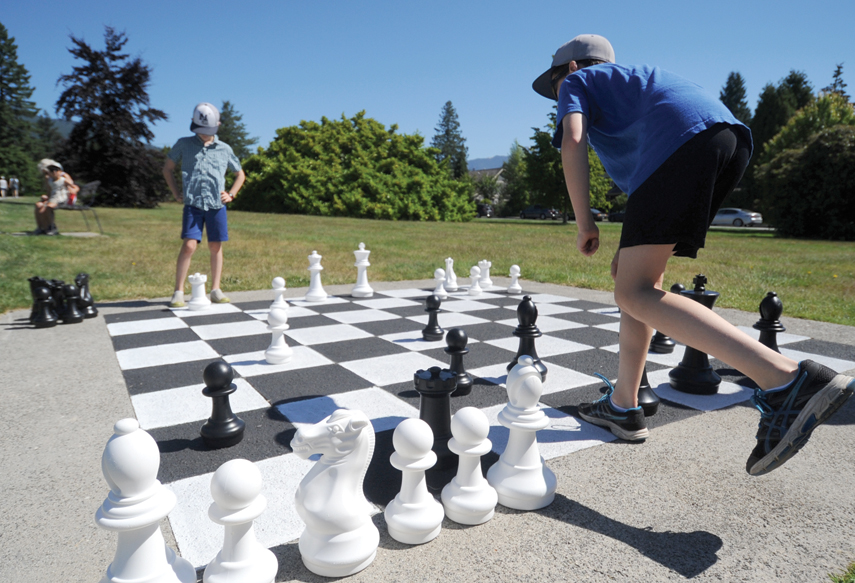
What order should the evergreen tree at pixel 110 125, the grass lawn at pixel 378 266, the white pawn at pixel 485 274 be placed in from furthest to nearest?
the evergreen tree at pixel 110 125, the white pawn at pixel 485 274, the grass lawn at pixel 378 266

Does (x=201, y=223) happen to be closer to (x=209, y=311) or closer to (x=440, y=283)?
(x=209, y=311)

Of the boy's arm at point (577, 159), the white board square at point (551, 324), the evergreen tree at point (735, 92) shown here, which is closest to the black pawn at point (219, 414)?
the boy's arm at point (577, 159)

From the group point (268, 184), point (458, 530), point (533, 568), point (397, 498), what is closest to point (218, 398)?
point (397, 498)

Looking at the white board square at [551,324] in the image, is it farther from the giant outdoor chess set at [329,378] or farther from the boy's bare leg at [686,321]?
the boy's bare leg at [686,321]

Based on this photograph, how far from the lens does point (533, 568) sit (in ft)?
3.74

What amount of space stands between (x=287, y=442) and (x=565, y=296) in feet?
11.3

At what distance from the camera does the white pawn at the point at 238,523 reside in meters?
1.02

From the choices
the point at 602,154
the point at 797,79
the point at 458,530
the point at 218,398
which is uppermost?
the point at 797,79

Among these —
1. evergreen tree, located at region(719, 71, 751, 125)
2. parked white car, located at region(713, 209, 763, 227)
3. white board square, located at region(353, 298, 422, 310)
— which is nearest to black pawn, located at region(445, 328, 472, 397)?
white board square, located at region(353, 298, 422, 310)

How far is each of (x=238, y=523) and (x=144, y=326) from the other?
275 cm

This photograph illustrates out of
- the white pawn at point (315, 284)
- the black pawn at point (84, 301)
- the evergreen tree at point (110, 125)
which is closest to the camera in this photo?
the black pawn at point (84, 301)

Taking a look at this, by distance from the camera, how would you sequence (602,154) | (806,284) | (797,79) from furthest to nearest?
(797,79) → (806,284) → (602,154)

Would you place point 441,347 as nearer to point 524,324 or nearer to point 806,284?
point 524,324

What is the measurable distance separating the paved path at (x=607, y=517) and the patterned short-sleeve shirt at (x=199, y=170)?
7.26ft
